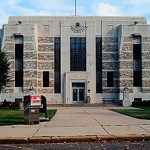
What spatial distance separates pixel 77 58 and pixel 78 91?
539 centimetres

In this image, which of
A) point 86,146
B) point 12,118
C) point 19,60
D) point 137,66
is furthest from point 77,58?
point 86,146

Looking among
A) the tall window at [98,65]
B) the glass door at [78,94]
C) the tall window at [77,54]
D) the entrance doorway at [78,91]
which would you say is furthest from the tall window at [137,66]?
the glass door at [78,94]

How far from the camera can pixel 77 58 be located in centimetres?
5731

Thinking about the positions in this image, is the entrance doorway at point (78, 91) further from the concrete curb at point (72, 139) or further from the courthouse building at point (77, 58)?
the concrete curb at point (72, 139)

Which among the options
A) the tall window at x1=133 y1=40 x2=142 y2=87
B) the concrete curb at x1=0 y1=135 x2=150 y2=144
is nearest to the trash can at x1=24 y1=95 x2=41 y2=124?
the concrete curb at x1=0 y1=135 x2=150 y2=144

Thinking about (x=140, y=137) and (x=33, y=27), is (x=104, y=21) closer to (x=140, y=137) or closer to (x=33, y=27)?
(x=33, y=27)

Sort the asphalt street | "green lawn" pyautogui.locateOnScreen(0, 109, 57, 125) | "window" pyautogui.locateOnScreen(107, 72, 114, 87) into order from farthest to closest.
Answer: "window" pyautogui.locateOnScreen(107, 72, 114, 87) → "green lawn" pyautogui.locateOnScreen(0, 109, 57, 125) → the asphalt street

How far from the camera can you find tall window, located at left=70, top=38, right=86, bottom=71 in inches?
2248

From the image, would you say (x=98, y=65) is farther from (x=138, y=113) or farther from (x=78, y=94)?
(x=138, y=113)

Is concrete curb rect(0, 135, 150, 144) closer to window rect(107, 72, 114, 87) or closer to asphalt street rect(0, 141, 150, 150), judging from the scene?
asphalt street rect(0, 141, 150, 150)

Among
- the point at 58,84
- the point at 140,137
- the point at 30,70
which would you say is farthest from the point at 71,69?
the point at 140,137

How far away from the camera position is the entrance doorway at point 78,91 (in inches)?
2253

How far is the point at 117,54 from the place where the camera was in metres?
56.9

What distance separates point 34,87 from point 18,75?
3413mm
